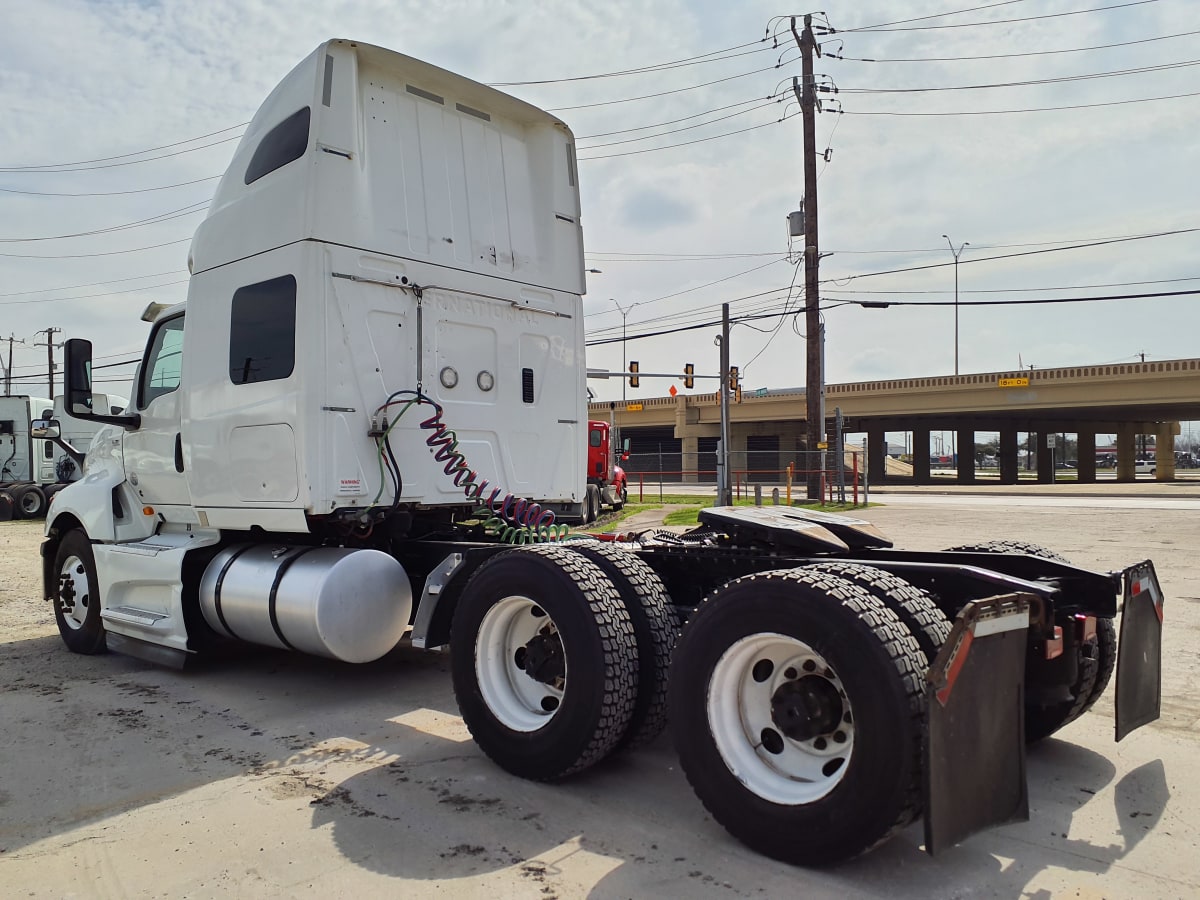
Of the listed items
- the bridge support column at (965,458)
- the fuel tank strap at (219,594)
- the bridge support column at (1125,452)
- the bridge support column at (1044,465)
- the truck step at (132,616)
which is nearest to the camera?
the fuel tank strap at (219,594)

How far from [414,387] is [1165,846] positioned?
182 inches

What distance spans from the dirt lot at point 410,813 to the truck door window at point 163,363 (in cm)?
223

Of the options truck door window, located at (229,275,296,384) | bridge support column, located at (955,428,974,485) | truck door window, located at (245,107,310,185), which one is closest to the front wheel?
truck door window, located at (229,275,296,384)

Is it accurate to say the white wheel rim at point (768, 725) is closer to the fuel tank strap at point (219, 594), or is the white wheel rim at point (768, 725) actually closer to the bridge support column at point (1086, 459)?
the fuel tank strap at point (219, 594)

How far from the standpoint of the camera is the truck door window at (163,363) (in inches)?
268

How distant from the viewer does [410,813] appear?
3.87 m

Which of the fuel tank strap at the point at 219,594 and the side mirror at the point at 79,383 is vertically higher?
the side mirror at the point at 79,383

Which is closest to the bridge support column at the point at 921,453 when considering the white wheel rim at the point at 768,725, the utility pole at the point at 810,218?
the utility pole at the point at 810,218

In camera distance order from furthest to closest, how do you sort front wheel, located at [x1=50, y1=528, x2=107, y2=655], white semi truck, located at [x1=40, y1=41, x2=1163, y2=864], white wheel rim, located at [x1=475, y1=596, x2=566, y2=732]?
front wheel, located at [x1=50, y1=528, x2=107, y2=655], white wheel rim, located at [x1=475, y1=596, x2=566, y2=732], white semi truck, located at [x1=40, y1=41, x2=1163, y2=864]

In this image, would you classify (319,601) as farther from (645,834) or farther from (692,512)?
(692,512)

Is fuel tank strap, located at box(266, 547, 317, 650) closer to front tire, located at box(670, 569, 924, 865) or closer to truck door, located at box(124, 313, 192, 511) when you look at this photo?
truck door, located at box(124, 313, 192, 511)

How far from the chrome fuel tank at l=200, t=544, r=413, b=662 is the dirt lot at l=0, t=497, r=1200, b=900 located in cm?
43

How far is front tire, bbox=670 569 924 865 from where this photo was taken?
9.72 ft

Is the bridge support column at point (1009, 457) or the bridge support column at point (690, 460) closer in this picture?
the bridge support column at point (690, 460)
